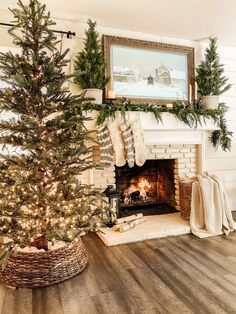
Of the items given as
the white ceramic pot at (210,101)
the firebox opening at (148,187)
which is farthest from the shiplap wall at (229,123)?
the firebox opening at (148,187)

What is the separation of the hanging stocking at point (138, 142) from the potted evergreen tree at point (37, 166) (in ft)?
3.42

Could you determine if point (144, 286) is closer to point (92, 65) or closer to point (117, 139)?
point (117, 139)

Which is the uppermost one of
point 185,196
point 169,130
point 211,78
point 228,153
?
point 211,78

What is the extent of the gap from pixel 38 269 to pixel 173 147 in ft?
7.37

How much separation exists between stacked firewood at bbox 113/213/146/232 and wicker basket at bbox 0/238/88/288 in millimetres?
919

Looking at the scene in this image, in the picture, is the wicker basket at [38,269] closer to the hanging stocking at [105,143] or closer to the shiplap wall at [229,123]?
the hanging stocking at [105,143]

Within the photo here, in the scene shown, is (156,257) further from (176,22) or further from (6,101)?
(176,22)

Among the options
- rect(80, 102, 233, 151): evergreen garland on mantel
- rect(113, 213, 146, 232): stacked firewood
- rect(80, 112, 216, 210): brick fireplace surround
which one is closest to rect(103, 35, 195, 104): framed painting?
rect(80, 102, 233, 151): evergreen garland on mantel

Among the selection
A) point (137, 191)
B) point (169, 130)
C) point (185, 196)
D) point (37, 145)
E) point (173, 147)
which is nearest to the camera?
point (37, 145)

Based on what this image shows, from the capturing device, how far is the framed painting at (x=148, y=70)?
3180mm

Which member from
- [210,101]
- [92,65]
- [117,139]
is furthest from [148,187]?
[92,65]

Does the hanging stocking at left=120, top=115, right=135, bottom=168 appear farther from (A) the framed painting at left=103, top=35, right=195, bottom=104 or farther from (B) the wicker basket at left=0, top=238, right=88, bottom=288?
(B) the wicker basket at left=0, top=238, right=88, bottom=288

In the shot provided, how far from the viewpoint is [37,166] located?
202 cm

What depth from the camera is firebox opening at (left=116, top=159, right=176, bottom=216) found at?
3.60m
